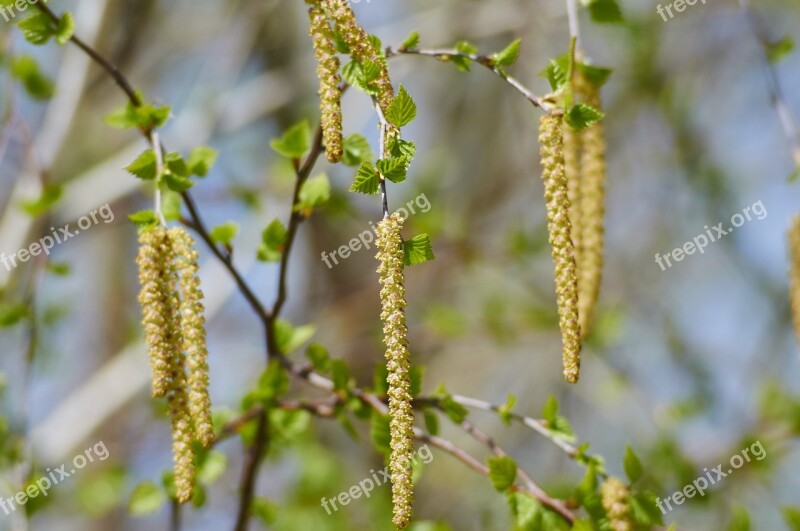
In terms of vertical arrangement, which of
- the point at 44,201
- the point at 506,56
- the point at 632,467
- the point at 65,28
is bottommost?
the point at 632,467

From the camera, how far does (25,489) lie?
5.69ft

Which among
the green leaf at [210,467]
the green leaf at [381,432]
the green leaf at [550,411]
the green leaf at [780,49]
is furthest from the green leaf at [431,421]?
the green leaf at [780,49]

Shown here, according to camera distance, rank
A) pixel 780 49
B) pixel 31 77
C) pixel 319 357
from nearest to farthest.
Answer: pixel 319 357, pixel 780 49, pixel 31 77

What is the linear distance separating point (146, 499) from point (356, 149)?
75 cm

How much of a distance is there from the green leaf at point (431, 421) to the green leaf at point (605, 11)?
0.69 metres

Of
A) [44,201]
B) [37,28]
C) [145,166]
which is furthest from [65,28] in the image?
[44,201]

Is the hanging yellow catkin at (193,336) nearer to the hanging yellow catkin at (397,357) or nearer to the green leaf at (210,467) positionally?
→ the hanging yellow catkin at (397,357)

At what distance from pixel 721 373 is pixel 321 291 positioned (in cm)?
190

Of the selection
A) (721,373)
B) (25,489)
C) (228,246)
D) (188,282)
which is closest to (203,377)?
(188,282)

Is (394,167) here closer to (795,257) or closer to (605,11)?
(605,11)

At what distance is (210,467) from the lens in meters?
1.54

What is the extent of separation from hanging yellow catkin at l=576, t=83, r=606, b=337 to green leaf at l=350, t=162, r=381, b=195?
1.61 ft

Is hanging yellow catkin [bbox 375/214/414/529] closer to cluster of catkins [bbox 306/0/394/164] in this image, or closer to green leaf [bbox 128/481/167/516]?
cluster of catkins [bbox 306/0/394/164]

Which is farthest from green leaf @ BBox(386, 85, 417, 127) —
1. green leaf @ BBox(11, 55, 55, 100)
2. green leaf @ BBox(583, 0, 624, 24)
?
green leaf @ BBox(11, 55, 55, 100)
